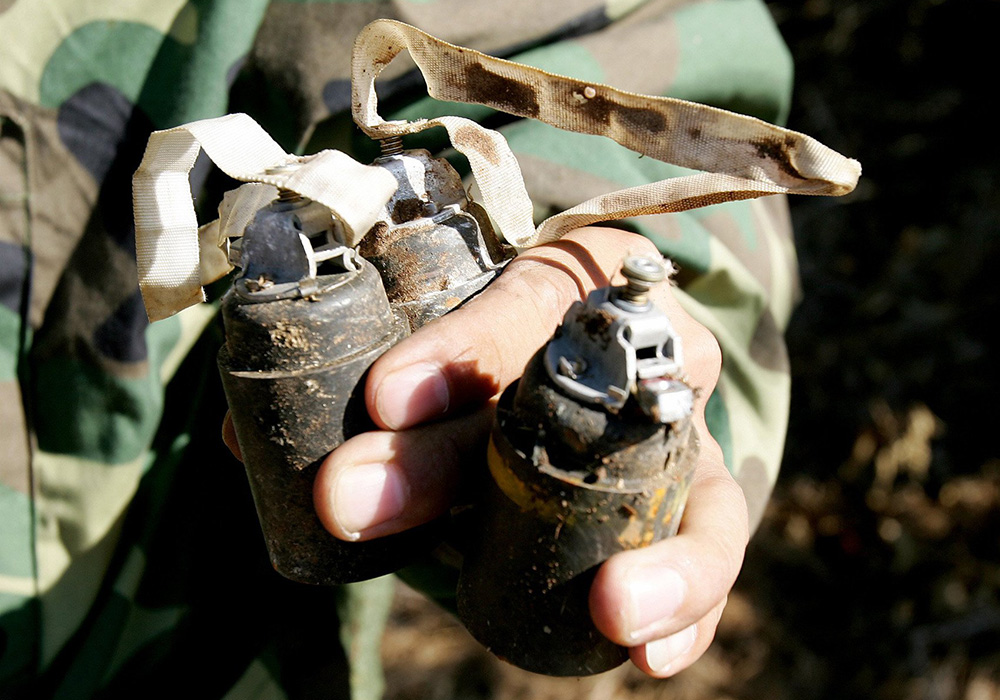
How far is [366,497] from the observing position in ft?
2.48

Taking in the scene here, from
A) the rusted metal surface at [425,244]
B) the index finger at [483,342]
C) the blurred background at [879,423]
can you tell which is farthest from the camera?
the blurred background at [879,423]

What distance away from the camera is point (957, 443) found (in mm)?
2518

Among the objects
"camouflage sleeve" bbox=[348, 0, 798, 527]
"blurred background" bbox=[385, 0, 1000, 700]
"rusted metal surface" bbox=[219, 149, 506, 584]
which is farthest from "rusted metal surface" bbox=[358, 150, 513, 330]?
"blurred background" bbox=[385, 0, 1000, 700]

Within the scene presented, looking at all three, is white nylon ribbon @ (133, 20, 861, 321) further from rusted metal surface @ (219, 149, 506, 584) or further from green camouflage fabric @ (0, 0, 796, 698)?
green camouflage fabric @ (0, 0, 796, 698)

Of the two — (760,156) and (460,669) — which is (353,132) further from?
(460,669)

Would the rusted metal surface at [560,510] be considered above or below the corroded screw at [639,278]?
below

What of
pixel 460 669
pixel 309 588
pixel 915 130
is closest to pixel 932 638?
pixel 460 669

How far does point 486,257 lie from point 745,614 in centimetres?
189

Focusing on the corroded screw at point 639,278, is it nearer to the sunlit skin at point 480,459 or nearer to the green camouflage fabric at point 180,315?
the sunlit skin at point 480,459

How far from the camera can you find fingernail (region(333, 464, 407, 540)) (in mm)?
750

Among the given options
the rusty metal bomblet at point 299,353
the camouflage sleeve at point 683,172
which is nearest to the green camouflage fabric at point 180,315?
the camouflage sleeve at point 683,172

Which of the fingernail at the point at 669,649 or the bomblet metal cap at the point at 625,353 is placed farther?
the fingernail at the point at 669,649

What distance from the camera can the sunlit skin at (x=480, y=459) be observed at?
74cm

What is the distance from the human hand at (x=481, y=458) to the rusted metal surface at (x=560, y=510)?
0.03 metres
